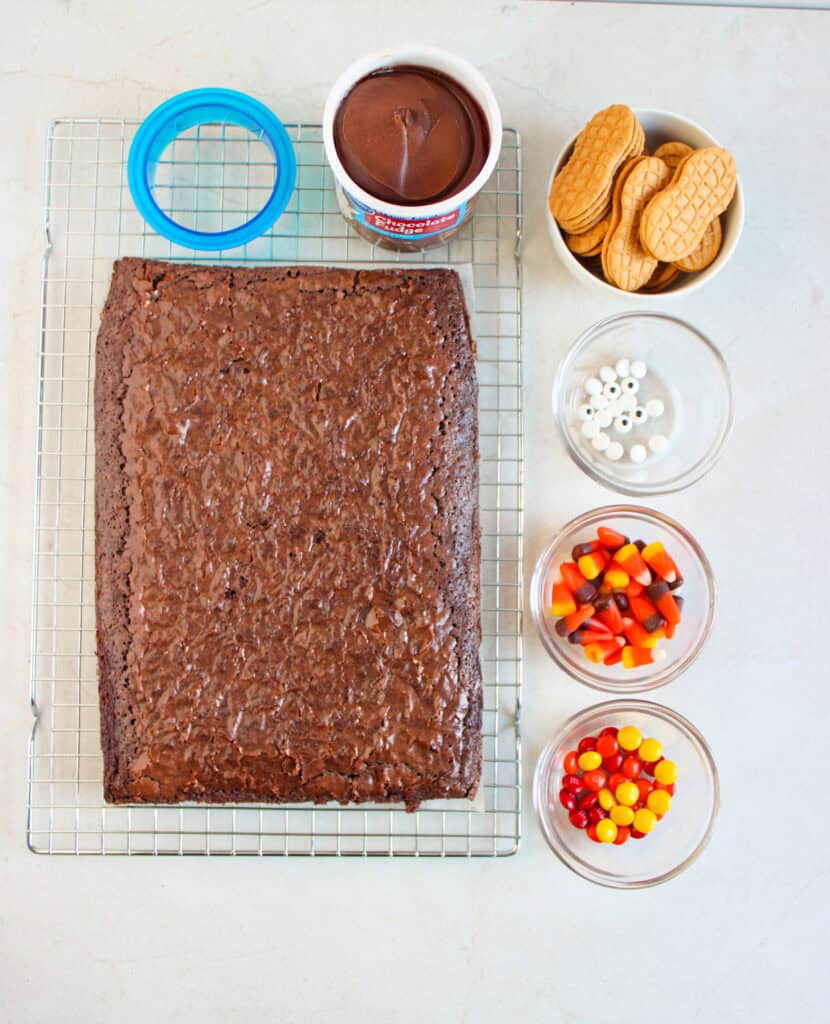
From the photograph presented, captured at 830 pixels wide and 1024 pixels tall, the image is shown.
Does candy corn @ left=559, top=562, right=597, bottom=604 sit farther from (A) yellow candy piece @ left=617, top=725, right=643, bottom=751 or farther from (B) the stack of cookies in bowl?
(B) the stack of cookies in bowl

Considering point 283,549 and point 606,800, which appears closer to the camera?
point 283,549

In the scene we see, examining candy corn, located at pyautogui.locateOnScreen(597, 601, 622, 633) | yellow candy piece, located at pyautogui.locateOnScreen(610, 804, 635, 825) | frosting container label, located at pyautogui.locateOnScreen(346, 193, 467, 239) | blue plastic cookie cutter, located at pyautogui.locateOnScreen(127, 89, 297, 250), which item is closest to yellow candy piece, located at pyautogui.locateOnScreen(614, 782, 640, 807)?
yellow candy piece, located at pyautogui.locateOnScreen(610, 804, 635, 825)

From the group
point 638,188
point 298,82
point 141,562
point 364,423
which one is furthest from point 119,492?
point 638,188

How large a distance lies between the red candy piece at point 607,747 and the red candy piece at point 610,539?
34 centimetres

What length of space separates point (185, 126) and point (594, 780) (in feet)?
4.58

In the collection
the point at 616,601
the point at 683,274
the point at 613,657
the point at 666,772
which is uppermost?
the point at 683,274

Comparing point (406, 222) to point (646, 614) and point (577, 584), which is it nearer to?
point (577, 584)

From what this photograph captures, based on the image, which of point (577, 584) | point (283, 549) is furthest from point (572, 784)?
point (283, 549)

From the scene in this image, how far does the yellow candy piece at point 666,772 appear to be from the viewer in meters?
1.68

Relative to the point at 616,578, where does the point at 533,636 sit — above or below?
below

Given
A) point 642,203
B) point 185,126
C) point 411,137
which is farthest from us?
point 185,126

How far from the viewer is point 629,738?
1.68 metres

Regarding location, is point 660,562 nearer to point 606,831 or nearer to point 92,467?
point 606,831

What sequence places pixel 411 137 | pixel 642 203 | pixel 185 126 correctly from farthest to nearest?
pixel 185 126 < pixel 642 203 < pixel 411 137
